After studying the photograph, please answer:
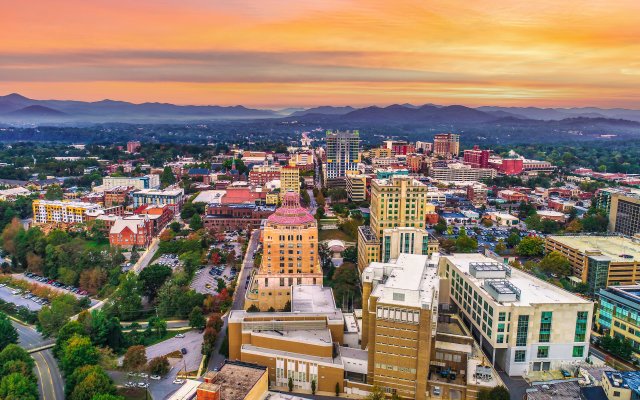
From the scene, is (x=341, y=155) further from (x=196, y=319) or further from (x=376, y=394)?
(x=376, y=394)

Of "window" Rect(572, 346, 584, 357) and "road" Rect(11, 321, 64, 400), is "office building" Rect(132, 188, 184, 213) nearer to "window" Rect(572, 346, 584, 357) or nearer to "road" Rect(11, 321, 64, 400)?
"road" Rect(11, 321, 64, 400)

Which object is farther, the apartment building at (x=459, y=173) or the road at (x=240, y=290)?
the apartment building at (x=459, y=173)

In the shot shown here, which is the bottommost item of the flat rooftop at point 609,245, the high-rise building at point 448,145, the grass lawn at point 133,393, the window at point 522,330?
the grass lawn at point 133,393

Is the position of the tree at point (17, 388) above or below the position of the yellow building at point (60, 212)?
below

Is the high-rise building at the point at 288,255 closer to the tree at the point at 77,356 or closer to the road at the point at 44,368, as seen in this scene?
the tree at the point at 77,356

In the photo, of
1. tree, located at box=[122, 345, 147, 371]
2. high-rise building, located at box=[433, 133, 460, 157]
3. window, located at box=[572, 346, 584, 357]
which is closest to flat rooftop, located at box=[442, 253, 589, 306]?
window, located at box=[572, 346, 584, 357]

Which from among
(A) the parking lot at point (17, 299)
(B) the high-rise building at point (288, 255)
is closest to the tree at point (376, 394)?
(B) the high-rise building at point (288, 255)
